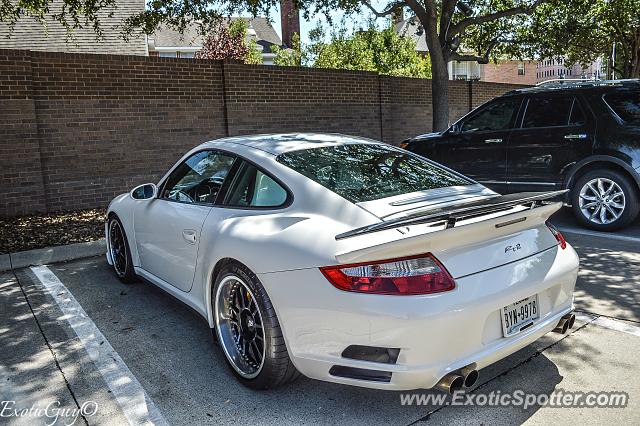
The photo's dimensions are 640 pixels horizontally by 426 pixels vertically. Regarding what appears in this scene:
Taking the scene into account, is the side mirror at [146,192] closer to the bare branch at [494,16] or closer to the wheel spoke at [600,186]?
the wheel spoke at [600,186]

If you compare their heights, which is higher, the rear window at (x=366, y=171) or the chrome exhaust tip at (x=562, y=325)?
the rear window at (x=366, y=171)

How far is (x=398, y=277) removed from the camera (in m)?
2.64

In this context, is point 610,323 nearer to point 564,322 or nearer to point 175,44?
point 564,322

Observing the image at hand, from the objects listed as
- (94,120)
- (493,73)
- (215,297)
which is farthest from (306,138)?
(493,73)

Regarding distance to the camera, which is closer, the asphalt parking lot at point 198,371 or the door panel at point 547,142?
the asphalt parking lot at point 198,371

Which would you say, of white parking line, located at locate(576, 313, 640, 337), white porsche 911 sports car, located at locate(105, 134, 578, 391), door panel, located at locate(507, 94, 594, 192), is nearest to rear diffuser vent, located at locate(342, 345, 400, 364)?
white porsche 911 sports car, located at locate(105, 134, 578, 391)

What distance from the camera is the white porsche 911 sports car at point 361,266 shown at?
2.63 m

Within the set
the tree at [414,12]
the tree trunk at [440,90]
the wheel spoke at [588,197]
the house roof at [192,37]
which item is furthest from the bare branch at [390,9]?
the house roof at [192,37]

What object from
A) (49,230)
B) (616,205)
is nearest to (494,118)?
(616,205)

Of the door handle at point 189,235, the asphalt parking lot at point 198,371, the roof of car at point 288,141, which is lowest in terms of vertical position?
the asphalt parking lot at point 198,371

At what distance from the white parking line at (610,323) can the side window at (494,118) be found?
163 inches

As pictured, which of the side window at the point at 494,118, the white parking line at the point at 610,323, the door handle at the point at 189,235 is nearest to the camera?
the door handle at the point at 189,235

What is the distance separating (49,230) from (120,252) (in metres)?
3.09

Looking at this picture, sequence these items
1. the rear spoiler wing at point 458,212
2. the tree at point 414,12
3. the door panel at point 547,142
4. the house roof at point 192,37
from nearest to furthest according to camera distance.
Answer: the rear spoiler wing at point 458,212
the door panel at point 547,142
the tree at point 414,12
the house roof at point 192,37
